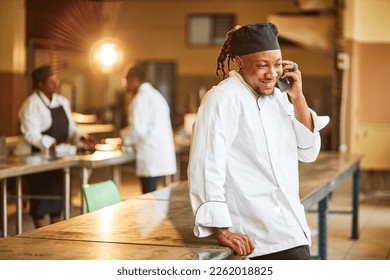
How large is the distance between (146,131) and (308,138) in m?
3.40

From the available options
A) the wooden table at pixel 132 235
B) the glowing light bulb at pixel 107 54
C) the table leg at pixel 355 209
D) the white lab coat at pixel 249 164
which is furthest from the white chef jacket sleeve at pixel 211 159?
the glowing light bulb at pixel 107 54

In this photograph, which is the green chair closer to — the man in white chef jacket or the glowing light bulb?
the man in white chef jacket

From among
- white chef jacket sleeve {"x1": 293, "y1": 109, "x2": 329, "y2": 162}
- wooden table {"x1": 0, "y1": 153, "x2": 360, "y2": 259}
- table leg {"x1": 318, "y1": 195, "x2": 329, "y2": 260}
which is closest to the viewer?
wooden table {"x1": 0, "y1": 153, "x2": 360, "y2": 259}

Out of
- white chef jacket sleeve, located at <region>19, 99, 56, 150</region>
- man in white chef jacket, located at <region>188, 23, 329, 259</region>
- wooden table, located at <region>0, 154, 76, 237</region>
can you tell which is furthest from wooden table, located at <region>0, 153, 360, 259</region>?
white chef jacket sleeve, located at <region>19, 99, 56, 150</region>

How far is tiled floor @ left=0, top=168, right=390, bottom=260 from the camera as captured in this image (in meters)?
5.61

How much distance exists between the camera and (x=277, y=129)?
97.2 inches

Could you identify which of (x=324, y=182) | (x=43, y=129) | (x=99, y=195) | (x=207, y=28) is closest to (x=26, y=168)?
(x=43, y=129)

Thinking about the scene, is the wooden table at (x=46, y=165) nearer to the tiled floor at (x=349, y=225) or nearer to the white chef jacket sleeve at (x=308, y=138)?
the tiled floor at (x=349, y=225)

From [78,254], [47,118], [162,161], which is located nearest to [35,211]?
[47,118]

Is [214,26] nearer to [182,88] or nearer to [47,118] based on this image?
[182,88]

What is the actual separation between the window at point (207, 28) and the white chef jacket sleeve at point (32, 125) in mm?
8127

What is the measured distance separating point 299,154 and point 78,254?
0.84 m

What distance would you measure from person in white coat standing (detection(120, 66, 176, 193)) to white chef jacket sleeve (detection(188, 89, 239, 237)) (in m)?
3.39

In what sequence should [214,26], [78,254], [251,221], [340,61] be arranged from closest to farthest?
[78,254]
[251,221]
[340,61]
[214,26]
